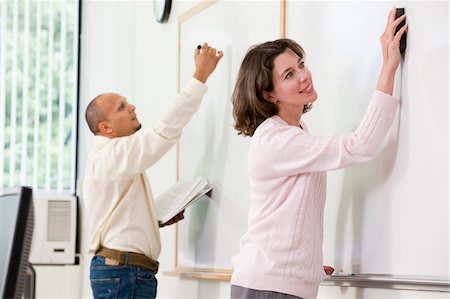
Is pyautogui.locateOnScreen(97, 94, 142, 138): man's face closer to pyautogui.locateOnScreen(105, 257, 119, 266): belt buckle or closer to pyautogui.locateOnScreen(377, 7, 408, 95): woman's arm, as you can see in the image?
pyautogui.locateOnScreen(105, 257, 119, 266): belt buckle

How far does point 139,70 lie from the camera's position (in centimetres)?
447

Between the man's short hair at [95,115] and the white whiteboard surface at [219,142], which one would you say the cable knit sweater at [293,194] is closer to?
the white whiteboard surface at [219,142]

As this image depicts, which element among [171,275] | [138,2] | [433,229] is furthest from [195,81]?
[138,2]

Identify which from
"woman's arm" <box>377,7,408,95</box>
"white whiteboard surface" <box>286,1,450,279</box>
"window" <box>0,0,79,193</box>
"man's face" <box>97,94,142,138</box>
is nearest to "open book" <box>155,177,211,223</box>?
"man's face" <box>97,94,142,138</box>

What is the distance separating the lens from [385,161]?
2.31 m

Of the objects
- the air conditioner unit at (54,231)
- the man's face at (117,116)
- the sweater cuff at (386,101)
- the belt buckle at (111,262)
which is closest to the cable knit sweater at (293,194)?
the sweater cuff at (386,101)

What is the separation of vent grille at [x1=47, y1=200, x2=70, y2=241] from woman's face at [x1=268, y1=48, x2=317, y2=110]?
9.76 feet

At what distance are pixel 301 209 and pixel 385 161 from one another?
0.88ft

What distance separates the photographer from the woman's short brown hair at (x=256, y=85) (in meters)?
2.29

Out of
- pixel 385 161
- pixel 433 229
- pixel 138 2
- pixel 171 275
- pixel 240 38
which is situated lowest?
pixel 171 275

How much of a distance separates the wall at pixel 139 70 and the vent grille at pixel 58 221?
0.10 metres

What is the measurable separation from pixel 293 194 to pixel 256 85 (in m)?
0.30

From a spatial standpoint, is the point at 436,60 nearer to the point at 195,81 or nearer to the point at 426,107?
the point at 426,107

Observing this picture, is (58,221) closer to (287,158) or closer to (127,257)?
(127,257)
